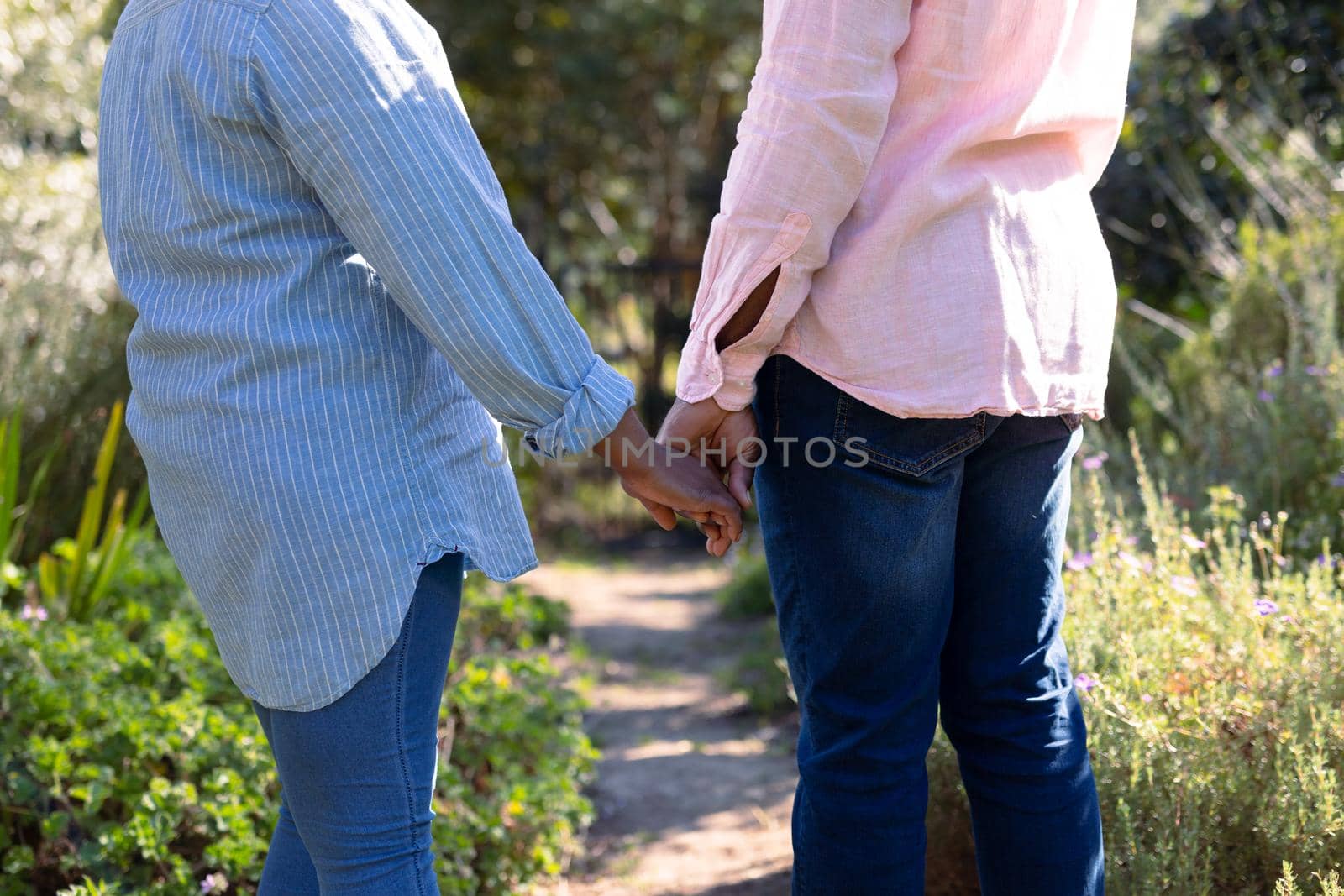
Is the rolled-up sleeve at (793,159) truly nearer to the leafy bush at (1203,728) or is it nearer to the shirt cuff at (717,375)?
the shirt cuff at (717,375)

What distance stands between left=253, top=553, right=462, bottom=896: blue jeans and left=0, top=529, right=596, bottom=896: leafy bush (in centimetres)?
94

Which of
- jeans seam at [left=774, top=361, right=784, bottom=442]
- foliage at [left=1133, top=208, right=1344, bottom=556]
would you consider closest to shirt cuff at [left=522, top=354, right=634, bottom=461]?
jeans seam at [left=774, top=361, right=784, bottom=442]

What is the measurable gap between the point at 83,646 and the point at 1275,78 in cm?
491

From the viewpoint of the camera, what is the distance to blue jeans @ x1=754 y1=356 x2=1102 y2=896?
1464 mm

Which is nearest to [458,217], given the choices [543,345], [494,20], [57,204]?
[543,345]

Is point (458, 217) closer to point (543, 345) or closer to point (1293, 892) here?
point (543, 345)

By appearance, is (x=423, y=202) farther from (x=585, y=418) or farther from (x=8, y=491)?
(x=8, y=491)

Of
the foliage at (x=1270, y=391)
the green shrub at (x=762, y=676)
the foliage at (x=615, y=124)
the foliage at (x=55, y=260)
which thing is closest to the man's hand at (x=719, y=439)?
the foliage at (x=1270, y=391)

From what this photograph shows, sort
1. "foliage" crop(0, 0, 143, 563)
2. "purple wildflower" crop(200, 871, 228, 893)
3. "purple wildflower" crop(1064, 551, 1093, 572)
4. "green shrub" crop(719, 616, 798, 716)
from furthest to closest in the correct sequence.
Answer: "green shrub" crop(719, 616, 798, 716), "foliage" crop(0, 0, 143, 563), "purple wildflower" crop(1064, 551, 1093, 572), "purple wildflower" crop(200, 871, 228, 893)

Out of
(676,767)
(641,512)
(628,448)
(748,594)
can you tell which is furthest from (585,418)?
(641,512)

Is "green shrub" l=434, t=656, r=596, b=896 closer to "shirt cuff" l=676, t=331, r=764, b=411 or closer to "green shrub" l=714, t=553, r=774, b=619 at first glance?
"shirt cuff" l=676, t=331, r=764, b=411

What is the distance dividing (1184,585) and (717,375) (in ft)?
3.65

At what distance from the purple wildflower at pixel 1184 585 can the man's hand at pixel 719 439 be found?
0.92 metres

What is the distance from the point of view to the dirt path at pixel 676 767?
2.73 meters
